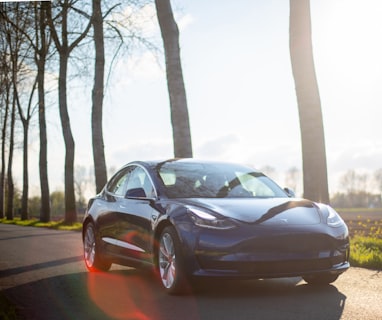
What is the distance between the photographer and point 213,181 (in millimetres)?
7867

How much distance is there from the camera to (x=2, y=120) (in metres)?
45.7

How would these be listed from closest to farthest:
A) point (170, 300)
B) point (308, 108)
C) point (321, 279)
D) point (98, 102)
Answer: point (170, 300)
point (321, 279)
point (308, 108)
point (98, 102)

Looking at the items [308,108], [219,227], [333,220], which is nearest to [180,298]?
[219,227]

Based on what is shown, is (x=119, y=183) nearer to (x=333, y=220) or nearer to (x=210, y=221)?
(x=210, y=221)

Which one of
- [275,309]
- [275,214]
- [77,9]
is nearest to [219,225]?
[275,214]

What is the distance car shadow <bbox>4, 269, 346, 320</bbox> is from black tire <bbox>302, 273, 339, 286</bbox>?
76mm

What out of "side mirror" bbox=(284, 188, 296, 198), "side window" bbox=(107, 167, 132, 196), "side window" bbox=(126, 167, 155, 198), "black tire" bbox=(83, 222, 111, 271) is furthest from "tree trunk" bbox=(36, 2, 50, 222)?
"side mirror" bbox=(284, 188, 296, 198)

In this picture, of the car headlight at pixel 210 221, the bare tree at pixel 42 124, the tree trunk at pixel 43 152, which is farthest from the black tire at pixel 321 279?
the tree trunk at pixel 43 152

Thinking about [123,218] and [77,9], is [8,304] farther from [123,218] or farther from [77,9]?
[77,9]

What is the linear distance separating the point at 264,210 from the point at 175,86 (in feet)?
28.3

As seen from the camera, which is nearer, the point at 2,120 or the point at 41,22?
the point at 41,22

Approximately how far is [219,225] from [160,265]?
985 mm

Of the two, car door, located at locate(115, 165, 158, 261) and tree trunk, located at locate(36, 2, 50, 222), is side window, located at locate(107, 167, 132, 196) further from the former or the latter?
tree trunk, located at locate(36, 2, 50, 222)

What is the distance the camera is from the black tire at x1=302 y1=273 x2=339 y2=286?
7.27 meters
